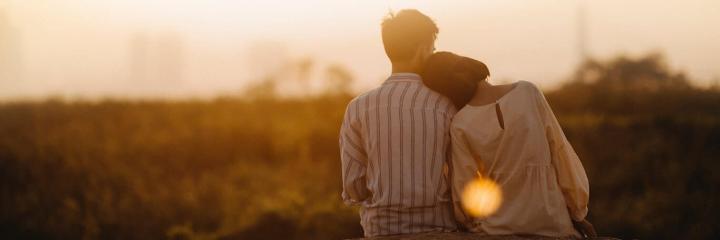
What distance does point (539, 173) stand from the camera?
12.1 feet

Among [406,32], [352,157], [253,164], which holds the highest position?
[406,32]

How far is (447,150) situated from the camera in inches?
161

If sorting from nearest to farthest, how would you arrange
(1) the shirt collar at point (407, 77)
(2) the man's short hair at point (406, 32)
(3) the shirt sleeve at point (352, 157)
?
(2) the man's short hair at point (406, 32) < (1) the shirt collar at point (407, 77) < (3) the shirt sleeve at point (352, 157)

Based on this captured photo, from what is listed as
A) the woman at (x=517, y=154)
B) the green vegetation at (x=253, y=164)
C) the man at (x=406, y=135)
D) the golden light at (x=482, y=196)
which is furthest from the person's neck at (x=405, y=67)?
the green vegetation at (x=253, y=164)

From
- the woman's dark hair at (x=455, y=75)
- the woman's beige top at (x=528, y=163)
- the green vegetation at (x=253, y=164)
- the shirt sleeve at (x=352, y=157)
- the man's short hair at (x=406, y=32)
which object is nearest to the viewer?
the woman's beige top at (x=528, y=163)

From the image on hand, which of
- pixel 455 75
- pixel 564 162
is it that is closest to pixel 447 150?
pixel 455 75

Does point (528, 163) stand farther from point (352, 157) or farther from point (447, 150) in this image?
point (352, 157)

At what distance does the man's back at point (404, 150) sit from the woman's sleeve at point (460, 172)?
0.07 meters

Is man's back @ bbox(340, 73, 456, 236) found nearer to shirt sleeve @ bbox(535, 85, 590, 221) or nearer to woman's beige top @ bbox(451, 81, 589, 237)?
woman's beige top @ bbox(451, 81, 589, 237)

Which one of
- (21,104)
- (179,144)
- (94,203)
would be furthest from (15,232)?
(21,104)

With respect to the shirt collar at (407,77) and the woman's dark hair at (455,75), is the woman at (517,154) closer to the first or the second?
the woman's dark hair at (455,75)

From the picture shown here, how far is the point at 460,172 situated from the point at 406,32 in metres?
0.68

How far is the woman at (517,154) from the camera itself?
368 cm

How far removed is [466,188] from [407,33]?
2.47 feet
